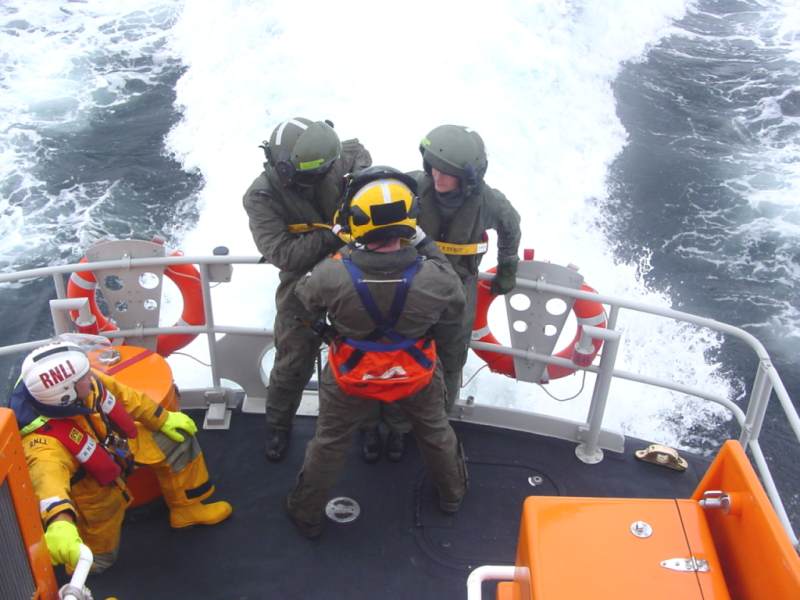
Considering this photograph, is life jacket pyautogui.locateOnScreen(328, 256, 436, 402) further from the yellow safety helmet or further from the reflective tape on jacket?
the reflective tape on jacket

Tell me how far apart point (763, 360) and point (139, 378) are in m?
2.93

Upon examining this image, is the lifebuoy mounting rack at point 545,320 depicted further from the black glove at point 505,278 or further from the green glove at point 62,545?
the green glove at point 62,545

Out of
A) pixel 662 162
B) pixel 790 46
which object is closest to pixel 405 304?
pixel 662 162

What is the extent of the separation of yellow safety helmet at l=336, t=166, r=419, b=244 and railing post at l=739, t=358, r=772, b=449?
172cm

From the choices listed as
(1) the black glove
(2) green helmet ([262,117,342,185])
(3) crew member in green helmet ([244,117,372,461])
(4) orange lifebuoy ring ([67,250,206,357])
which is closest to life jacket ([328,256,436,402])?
(3) crew member in green helmet ([244,117,372,461])

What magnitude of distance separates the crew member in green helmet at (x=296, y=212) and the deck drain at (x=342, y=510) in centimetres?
60

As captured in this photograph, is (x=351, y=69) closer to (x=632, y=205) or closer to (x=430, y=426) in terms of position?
(x=632, y=205)

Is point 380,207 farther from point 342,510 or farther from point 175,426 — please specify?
point 342,510

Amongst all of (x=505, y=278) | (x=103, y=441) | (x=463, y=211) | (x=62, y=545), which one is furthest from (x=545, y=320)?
(x=62, y=545)

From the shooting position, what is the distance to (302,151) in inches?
136

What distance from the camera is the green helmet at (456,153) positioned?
3.52 m

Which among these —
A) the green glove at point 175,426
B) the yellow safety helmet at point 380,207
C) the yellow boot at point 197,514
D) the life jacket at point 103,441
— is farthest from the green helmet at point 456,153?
the yellow boot at point 197,514

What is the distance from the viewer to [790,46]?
49.7 feet

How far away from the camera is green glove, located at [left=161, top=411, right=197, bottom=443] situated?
11.6ft
